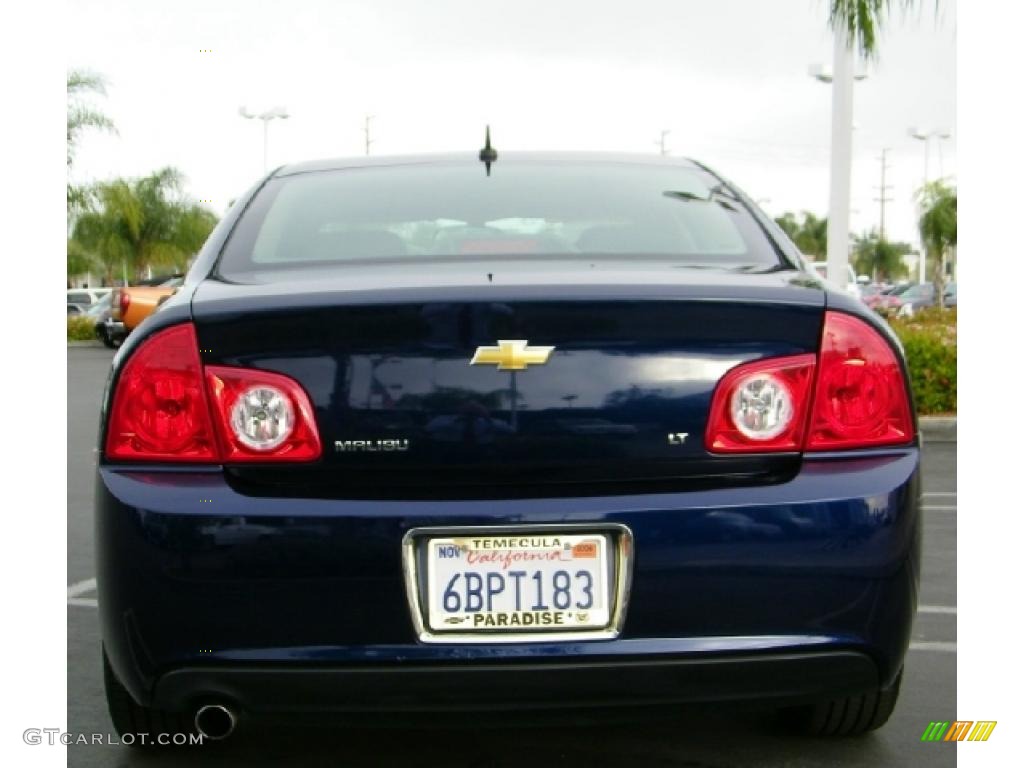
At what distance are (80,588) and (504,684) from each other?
337 cm

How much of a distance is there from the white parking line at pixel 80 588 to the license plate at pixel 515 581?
10.2ft

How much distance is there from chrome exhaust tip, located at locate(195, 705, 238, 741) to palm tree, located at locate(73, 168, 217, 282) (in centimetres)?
5421

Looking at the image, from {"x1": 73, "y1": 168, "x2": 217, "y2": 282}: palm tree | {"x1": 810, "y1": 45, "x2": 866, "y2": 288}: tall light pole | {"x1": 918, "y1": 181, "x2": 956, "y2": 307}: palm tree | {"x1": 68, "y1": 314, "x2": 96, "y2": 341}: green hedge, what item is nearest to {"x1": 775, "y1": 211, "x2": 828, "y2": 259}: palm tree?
{"x1": 918, "y1": 181, "x2": 956, "y2": 307}: palm tree

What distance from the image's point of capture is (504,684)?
2.60 m

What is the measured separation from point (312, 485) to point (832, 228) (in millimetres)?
11721

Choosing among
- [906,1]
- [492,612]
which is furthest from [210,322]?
[906,1]

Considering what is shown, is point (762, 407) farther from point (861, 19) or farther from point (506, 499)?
point (861, 19)

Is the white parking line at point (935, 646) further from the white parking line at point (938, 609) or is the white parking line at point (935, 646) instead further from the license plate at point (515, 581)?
the license plate at point (515, 581)

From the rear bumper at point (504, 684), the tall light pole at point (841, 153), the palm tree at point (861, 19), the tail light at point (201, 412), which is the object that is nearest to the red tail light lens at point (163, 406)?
the tail light at point (201, 412)

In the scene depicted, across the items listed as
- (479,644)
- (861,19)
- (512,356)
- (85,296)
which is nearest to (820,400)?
(512,356)

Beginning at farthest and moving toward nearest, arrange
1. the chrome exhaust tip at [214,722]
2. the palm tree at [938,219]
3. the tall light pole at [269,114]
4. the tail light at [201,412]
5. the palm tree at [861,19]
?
1. the palm tree at [938,219]
2. the tall light pole at [269,114]
3. the palm tree at [861,19]
4. the chrome exhaust tip at [214,722]
5. the tail light at [201,412]

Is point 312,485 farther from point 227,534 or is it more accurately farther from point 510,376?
point 510,376

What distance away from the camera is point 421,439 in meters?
2.66

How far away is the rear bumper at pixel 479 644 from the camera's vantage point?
2.60m
